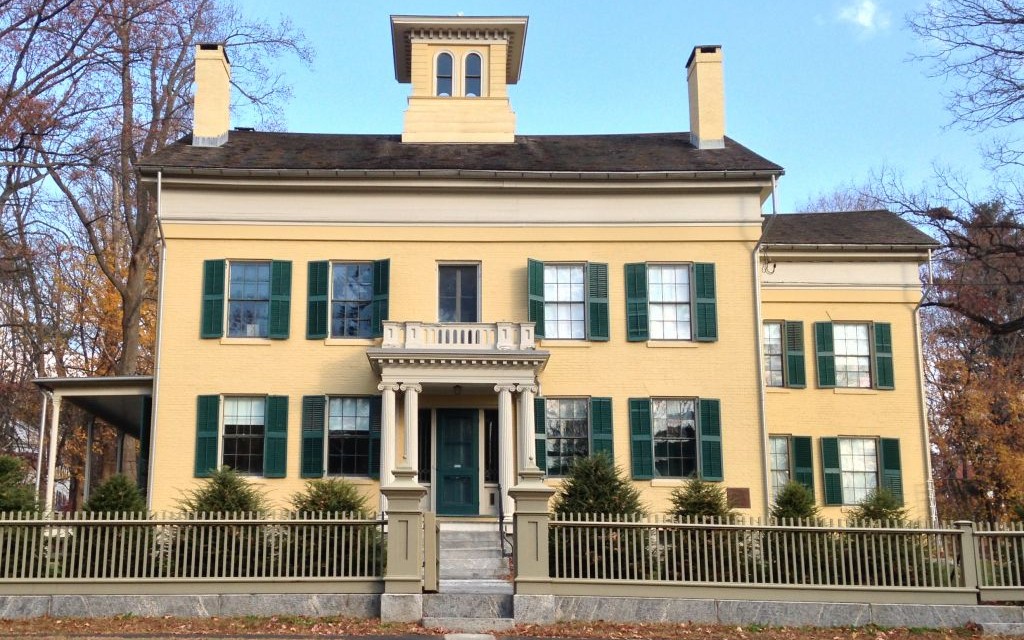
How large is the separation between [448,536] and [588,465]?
14.0 ft

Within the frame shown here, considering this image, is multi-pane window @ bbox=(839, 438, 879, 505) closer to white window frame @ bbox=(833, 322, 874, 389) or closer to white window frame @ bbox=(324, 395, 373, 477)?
white window frame @ bbox=(833, 322, 874, 389)

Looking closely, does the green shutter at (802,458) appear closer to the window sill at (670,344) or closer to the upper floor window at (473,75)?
the window sill at (670,344)

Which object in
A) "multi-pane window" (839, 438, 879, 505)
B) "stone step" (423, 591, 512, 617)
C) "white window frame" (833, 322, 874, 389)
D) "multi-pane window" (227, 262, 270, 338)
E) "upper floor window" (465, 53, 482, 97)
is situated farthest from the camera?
"upper floor window" (465, 53, 482, 97)

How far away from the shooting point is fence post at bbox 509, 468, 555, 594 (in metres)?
14.2

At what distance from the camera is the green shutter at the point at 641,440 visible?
22.0 m

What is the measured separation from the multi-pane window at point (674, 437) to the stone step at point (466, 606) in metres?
8.58

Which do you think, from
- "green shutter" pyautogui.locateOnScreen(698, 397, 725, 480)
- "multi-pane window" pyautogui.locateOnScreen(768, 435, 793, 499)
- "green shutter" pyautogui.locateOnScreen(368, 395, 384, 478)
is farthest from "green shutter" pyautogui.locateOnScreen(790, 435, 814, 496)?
"green shutter" pyautogui.locateOnScreen(368, 395, 384, 478)

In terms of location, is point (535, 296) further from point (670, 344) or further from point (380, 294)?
point (380, 294)

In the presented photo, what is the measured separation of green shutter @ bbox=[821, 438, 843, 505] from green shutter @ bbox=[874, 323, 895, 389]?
187 centimetres

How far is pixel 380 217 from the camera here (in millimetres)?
23047

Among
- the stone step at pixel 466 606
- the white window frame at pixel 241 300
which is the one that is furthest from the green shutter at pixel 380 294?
the stone step at pixel 466 606

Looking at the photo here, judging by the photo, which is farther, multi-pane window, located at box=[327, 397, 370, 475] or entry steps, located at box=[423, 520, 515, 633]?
multi-pane window, located at box=[327, 397, 370, 475]

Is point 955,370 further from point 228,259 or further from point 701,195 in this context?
point 228,259

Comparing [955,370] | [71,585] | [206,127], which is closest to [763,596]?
[71,585]
